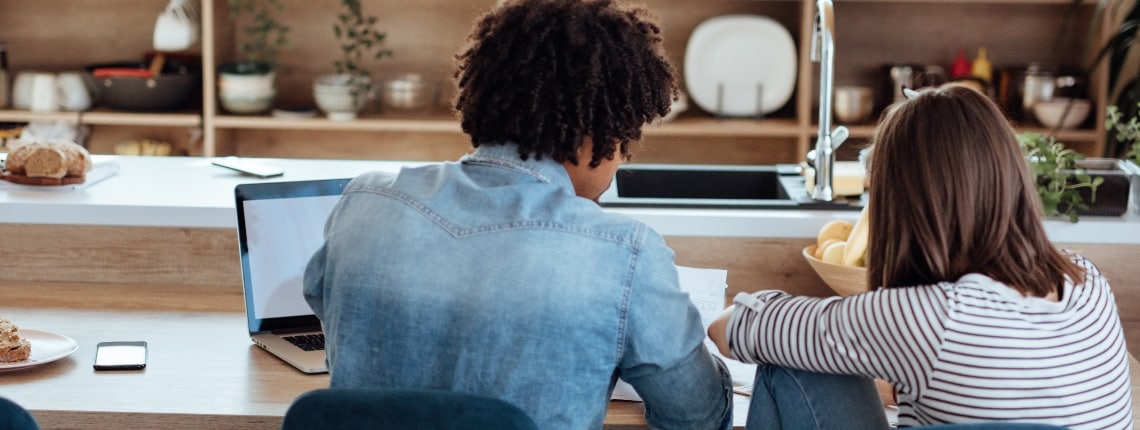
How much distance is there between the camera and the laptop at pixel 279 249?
1.75 m

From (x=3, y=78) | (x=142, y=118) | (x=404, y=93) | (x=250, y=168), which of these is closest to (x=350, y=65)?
(x=404, y=93)

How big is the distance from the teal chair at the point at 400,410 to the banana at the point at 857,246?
0.91 m

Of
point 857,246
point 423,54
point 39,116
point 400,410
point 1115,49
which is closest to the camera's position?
point 400,410

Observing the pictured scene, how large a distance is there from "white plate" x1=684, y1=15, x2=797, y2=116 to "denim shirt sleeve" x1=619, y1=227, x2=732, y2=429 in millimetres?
2302

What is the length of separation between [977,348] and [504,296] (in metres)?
0.47

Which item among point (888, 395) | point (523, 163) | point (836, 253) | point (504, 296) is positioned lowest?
point (888, 395)

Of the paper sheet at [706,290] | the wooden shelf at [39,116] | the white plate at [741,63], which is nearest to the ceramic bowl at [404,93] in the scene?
the white plate at [741,63]

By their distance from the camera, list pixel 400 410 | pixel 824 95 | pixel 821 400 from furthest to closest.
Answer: pixel 824 95, pixel 821 400, pixel 400 410

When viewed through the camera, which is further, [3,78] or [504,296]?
[3,78]

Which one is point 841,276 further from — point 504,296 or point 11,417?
point 11,417

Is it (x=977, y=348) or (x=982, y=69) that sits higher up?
(x=982, y=69)

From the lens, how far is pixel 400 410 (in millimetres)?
1107

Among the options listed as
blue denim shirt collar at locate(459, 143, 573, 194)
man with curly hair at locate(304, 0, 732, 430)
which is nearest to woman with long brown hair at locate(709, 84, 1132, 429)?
man with curly hair at locate(304, 0, 732, 430)

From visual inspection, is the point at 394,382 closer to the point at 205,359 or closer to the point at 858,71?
the point at 205,359
